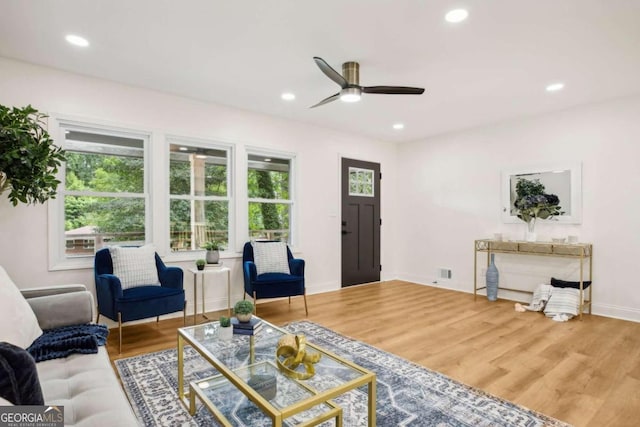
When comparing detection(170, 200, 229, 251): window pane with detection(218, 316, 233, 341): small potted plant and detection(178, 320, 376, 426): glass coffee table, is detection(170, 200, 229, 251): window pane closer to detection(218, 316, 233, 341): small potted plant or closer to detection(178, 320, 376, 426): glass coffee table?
detection(178, 320, 376, 426): glass coffee table

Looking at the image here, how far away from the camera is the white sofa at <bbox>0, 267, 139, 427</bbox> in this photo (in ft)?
4.34

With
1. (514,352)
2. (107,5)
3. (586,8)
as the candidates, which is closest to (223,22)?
(107,5)

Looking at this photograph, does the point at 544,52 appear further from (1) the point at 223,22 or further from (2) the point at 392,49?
(1) the point at 223,22

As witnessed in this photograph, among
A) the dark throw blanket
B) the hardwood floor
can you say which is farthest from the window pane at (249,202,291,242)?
the dark throw blanket

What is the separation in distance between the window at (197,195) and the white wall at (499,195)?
11.3ft

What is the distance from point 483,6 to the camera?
231cm

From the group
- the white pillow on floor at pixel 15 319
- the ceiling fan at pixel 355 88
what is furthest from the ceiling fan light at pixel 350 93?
the white pillow on floor at pixel 15 319

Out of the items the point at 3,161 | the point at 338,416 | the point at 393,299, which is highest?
the point at 3,161

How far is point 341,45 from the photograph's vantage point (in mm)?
2855

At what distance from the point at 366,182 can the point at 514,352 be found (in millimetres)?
3655

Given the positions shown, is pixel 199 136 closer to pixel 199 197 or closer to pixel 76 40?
pixel 199 197

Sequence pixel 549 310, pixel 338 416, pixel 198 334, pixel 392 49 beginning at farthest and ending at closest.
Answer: pixel 549 310 < pixel 392 49 < pixel 198 334 < pixel 338 416

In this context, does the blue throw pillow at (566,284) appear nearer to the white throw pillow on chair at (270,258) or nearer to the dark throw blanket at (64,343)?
the white throw pillow on chair at (270,258)

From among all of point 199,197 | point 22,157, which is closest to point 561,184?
point 199,197
